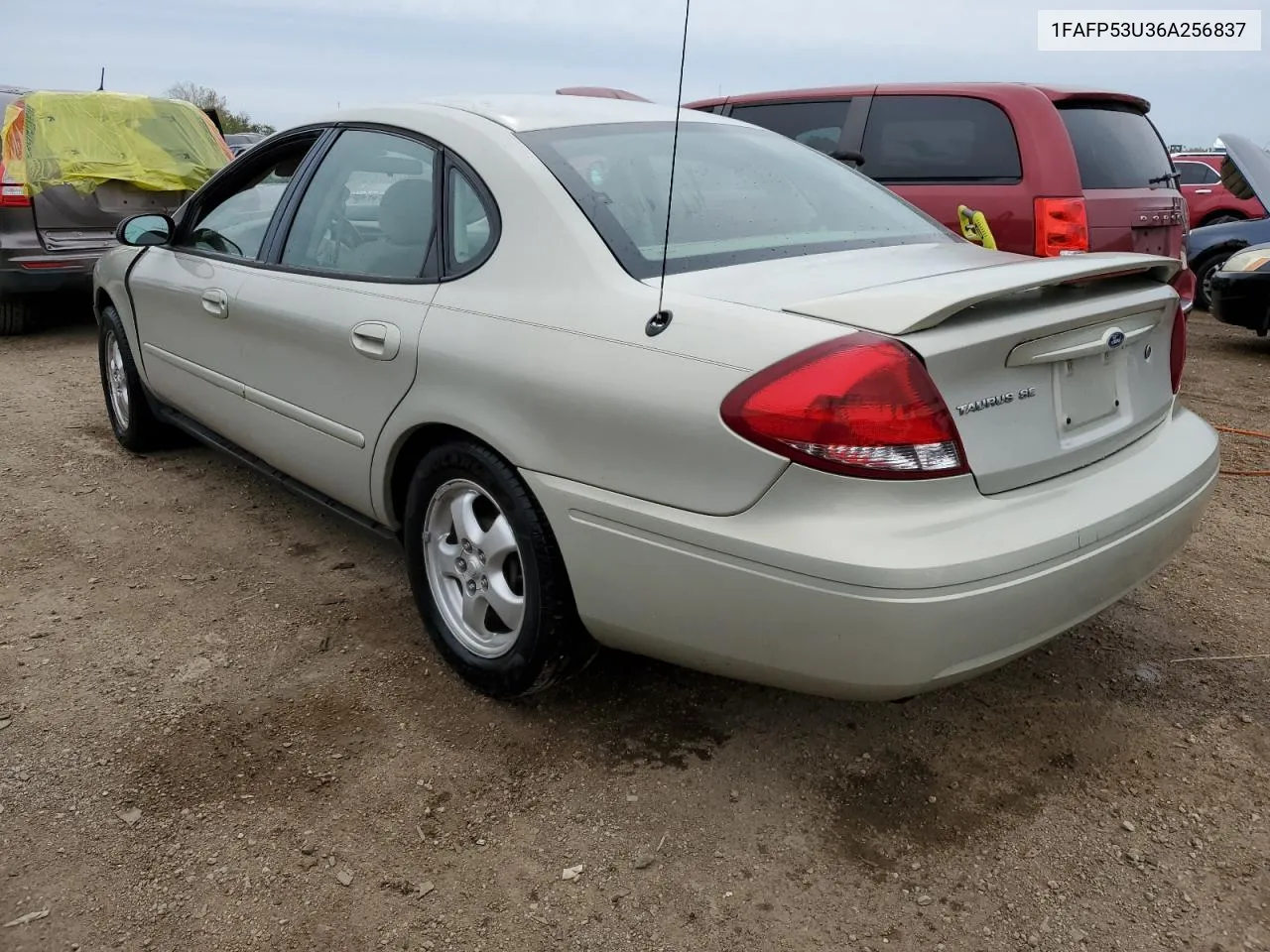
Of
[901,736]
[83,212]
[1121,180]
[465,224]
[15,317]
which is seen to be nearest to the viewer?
[901,736]

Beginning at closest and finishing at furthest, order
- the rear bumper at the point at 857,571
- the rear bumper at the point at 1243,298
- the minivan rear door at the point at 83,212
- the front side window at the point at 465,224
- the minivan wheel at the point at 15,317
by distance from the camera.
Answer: the rear bumper at the point at 857,571, the front side window at the point at 465,224, the minivan rear door at the point at 83,212, the rear bumper at the point at 1243,298, the minivan wheel at the point at 15,317

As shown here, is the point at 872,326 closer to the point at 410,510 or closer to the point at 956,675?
the point at 956,675

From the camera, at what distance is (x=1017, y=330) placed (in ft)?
6.77

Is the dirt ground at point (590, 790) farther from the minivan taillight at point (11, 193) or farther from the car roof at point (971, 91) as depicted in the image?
the minivan taillight at point (11, 193)

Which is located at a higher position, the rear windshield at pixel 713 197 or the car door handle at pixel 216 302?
the rear windshield at pixel 713 197

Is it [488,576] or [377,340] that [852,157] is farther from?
[488,576]

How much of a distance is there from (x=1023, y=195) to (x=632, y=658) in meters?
3.56

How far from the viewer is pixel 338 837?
2254 mm

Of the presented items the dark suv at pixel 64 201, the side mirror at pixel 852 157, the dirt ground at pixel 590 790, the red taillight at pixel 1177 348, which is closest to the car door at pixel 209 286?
the dirt ground at pixel 590 790

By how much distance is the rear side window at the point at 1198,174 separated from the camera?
45.4 feet

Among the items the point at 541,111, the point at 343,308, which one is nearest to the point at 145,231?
the point at 343,308

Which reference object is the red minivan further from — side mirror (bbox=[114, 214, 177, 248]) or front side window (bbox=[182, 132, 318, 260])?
side mirror (bbox=[114, 214, 177, 248])

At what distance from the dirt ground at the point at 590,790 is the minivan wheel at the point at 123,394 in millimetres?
1411

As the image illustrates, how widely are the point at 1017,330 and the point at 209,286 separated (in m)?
2.81
